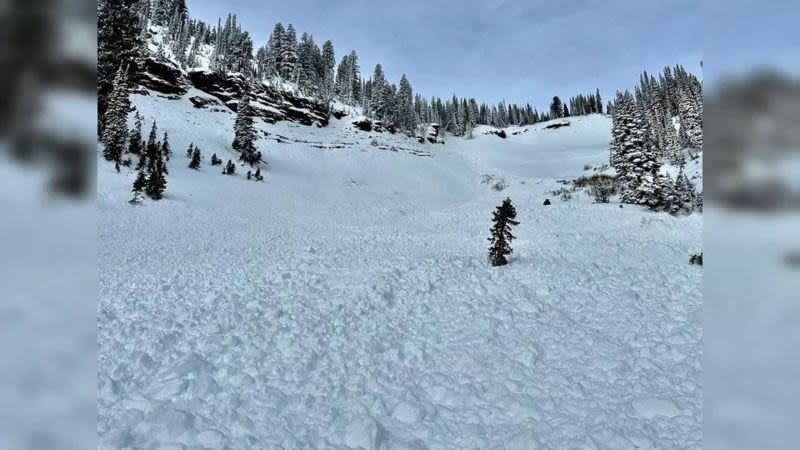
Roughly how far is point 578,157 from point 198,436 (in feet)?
247

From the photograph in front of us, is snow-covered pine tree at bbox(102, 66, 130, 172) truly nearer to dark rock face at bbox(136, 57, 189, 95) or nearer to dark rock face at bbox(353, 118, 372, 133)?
dark rock face at bbox(136, 57, 189, 95)

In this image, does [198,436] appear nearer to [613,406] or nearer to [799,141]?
[613,406]

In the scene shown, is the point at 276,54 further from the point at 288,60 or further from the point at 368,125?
the point at 368,125

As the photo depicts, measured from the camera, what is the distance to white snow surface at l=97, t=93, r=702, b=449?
6.09 meters

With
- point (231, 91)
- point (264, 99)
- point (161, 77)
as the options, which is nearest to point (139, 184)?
point (161, 77)

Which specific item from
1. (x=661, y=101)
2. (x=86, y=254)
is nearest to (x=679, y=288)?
(x=86, y=254)

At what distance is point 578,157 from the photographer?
72062 millimetres

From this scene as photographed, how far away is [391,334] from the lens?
920 centimetres

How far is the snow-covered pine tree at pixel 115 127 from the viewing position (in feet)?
81.2

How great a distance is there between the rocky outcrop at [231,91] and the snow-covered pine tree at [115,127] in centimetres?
2419

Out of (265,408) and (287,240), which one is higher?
(287,240)

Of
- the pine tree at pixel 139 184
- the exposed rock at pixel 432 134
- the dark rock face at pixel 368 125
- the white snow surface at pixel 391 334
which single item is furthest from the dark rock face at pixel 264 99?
the white snow surface at pixel 391 334

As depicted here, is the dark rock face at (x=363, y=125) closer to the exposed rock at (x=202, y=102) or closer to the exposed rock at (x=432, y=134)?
the exposed rock at (x=432, y=134)

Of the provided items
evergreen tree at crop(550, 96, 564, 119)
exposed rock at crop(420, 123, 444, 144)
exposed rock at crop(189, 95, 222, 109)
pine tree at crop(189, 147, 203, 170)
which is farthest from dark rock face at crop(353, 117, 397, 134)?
evergreen tree at crop(550, 96, 564, 119)
